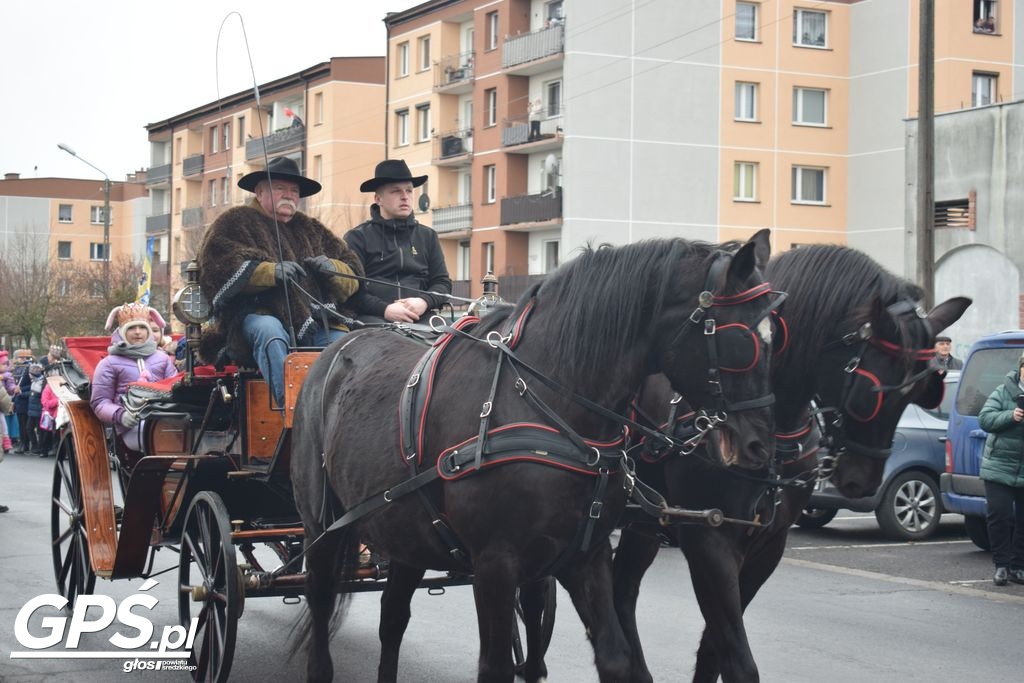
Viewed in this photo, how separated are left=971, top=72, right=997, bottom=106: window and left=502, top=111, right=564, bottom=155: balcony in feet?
43.5

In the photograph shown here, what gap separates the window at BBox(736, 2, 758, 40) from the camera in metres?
40.8

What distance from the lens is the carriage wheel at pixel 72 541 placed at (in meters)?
8.06

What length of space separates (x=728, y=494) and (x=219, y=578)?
265cm

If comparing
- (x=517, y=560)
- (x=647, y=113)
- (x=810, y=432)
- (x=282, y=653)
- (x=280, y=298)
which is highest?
(x=647, y=113)

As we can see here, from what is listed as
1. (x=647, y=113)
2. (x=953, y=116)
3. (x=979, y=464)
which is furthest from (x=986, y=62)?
(x=979, y=464)

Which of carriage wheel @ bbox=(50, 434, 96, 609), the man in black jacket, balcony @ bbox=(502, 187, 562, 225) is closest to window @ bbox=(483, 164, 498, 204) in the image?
balcony @ bbox=(502, 187, 562, 225)

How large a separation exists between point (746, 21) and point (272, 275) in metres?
36.4

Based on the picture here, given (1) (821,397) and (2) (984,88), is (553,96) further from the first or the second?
(1) (821,397)

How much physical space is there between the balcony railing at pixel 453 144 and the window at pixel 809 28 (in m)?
11.3

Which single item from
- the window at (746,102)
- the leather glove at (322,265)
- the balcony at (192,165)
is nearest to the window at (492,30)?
the window at (746,102)

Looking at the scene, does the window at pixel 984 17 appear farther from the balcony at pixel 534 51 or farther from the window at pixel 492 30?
the window at pixel 492 30

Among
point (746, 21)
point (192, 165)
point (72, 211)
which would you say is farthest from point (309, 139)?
point (72, 211)

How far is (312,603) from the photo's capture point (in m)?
6.34

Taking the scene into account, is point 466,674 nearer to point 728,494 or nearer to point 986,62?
point 728,494
